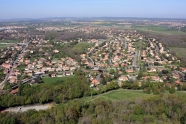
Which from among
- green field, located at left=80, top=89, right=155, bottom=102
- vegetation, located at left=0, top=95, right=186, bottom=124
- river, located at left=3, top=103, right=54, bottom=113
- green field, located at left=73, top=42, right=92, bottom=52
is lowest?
river, located at left=3, top=103, right=54, bottom=113

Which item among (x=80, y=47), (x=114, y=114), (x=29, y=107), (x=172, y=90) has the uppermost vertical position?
(x=80, y=47)

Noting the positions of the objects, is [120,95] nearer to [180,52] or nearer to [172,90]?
[172,90]

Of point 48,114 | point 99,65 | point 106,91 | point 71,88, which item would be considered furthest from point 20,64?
point 48,114

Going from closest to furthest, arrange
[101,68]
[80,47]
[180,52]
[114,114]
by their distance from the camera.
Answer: [114,114] < [101,68] < [180,52] < [80,47]

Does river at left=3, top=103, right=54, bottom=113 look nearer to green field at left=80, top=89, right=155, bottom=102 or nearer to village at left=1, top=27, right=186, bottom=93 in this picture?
green field at left=80, top=89, right=155, bottom=102

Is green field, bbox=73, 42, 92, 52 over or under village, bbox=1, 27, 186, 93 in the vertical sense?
over

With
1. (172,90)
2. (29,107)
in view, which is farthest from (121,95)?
(29,107)

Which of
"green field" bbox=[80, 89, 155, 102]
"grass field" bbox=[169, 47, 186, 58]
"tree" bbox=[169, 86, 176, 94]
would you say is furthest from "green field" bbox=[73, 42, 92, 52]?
"tree" bbox=[169, 86, 176, 94]

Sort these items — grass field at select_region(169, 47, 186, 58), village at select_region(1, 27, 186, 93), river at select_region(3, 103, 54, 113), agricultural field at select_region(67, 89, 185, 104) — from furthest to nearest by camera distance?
grass field at select_region(169, 47, 186, 58), village at select_region(1, 27, 186, 93), agricultural field at select_region(67, 89, 185, 104), river at select_region(3, 103, 54, 113)

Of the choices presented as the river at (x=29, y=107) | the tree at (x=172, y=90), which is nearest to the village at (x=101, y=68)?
the tree at (x=172, y=90)

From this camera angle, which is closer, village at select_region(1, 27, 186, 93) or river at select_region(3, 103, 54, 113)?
river at select_region(3, 103, 54, 113)

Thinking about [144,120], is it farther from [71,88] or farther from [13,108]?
[13,108]
